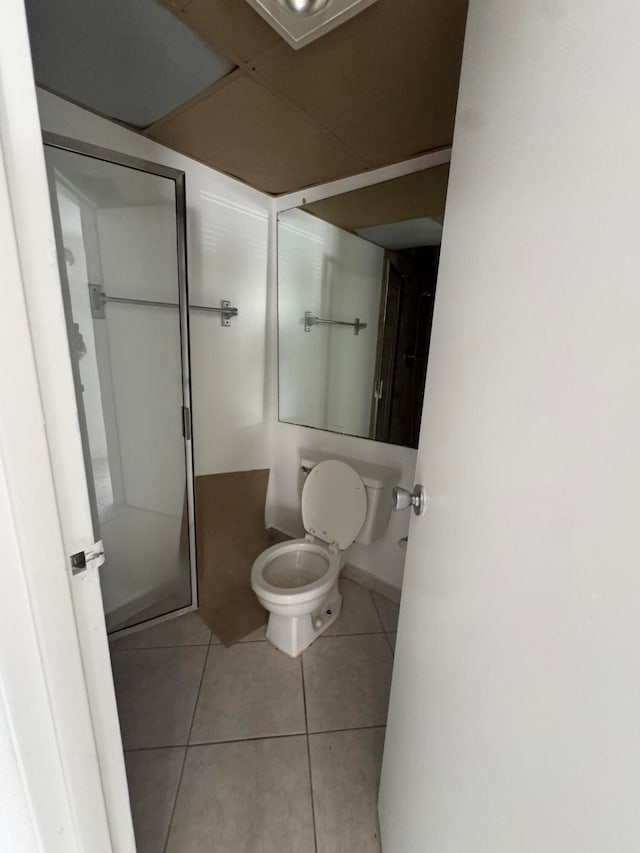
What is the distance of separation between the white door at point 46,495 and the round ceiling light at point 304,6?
0.71 meters

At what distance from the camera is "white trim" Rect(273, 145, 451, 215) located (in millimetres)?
1454

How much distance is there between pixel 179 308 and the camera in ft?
5.29

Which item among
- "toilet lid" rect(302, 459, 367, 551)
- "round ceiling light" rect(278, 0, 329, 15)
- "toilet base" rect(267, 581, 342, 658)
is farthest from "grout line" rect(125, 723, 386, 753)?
"round ceiling light" rect(278, 0, 329, 15)

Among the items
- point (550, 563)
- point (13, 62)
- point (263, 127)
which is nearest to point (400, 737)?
point (550, 563)

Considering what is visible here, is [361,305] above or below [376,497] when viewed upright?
above

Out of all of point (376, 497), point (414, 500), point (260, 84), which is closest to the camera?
point (414, 500)

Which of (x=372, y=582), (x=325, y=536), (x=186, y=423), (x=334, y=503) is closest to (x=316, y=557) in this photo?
(x=325, y=536)

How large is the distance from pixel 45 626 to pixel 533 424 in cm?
71

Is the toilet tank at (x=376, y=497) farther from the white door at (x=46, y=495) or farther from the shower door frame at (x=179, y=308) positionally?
the white door at (x=46, y=495)

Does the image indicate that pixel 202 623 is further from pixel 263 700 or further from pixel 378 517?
pixel 378 517

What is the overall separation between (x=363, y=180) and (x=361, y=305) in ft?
1.91

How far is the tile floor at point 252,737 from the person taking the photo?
101 cm

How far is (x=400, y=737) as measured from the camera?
2.69 feet

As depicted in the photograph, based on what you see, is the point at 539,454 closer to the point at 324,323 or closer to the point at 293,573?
the point at 293,573
